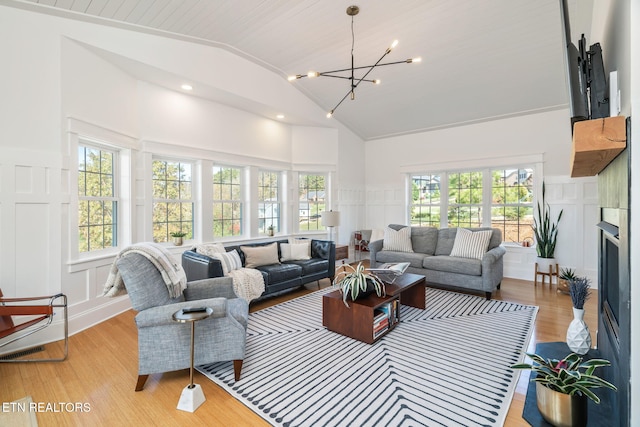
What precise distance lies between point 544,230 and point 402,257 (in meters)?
2.37

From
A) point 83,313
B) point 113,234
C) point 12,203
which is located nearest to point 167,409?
point 83,313

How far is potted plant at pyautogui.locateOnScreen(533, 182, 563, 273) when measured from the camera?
4.80 meters

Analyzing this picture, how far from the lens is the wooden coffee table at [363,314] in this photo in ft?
9.17

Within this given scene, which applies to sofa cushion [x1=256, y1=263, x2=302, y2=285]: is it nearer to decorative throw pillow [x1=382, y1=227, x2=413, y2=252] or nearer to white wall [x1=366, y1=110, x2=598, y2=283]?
decorative throw pillow [x1=382, y1=227, x2=413, y2=252]

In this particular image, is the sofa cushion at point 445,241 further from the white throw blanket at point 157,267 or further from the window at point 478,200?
the white throw blanket at point 157,267

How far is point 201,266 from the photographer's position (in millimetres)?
3395

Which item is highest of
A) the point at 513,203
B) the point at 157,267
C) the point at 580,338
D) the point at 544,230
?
the point at 513,203

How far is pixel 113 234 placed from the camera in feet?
12.7

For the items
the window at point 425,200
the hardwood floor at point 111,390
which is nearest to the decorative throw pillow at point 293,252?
the hardwood floor at point 111,390

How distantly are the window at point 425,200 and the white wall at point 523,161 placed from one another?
251 millimetres

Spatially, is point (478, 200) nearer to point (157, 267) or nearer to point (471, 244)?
point (471, 244)

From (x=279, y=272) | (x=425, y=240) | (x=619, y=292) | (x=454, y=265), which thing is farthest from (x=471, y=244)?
(x=619, y=292)

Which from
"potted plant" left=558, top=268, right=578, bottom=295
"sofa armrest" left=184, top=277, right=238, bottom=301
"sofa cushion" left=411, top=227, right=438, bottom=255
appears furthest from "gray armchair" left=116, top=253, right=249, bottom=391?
"potted plant" left=558, top=268, right=578, bottom=295

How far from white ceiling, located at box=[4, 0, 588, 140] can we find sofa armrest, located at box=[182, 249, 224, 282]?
2.85 m
